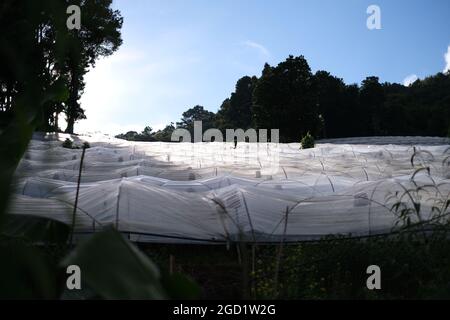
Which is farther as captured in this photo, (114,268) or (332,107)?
(332,107)

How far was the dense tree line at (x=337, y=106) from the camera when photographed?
36.6 m

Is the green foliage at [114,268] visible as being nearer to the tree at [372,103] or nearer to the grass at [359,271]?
the grass at [359,271]

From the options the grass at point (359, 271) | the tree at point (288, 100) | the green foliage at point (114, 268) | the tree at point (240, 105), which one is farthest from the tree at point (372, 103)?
the green foliage at point (114, 268)

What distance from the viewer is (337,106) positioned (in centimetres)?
4253

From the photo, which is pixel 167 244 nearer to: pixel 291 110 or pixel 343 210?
pixel 343 210

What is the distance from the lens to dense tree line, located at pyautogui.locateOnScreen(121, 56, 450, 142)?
36594 mm

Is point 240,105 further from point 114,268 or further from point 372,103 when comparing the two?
point 114,268

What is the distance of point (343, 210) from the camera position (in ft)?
21.1

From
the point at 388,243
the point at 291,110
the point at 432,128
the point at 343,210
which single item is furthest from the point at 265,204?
the point at 432,128

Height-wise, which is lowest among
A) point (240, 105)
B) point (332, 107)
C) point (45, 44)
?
point (45, 44)

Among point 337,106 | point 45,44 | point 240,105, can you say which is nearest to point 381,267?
point 45,44

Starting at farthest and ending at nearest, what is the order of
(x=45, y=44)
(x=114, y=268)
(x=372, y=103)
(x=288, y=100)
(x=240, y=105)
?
(x=240, y=105) → (x=372, y=103) → (x=288, y=100) → (x=45, y=44) → (x=114, y=268)

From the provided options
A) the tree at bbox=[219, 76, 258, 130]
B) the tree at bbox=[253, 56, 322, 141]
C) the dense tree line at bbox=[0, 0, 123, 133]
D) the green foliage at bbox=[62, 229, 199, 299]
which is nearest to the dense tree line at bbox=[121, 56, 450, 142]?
the tree at bbox=[253, 56, 322, 141]

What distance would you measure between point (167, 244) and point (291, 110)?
99.6 ft
